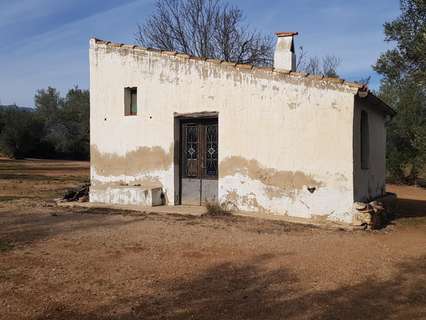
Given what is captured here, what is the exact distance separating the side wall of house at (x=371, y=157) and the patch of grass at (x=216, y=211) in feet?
9.37

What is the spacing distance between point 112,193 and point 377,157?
712 cm

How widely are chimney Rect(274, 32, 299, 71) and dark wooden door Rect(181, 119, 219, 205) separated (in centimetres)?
218

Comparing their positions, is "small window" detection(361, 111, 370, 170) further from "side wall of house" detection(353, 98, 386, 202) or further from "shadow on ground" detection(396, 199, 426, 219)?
"shadow on ground" detection(396, 199, 426, 219)

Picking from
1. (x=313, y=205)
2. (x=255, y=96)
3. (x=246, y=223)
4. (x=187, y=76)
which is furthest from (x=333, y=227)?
(x=187, y=76)

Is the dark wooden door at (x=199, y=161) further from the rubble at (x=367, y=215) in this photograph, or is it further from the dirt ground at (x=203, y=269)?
the rubble at (x=367, y=215)

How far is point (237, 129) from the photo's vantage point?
10680 mm

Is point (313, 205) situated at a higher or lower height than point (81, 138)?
lower

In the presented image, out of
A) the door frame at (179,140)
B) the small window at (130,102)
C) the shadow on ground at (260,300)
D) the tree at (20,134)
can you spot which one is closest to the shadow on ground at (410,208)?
the door frame at (179,140)

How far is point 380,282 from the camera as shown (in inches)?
226

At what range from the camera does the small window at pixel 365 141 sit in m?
11.1

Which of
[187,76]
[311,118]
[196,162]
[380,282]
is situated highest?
[187,76]

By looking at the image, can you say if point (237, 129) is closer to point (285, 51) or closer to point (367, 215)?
point (285, 51)

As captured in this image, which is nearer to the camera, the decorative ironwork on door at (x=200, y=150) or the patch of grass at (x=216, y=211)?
the patch of grass at (x=216, y=211)

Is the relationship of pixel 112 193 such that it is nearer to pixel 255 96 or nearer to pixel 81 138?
pixel 255 96
